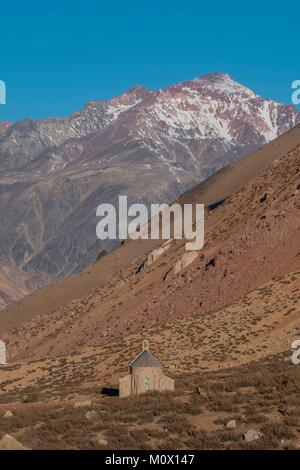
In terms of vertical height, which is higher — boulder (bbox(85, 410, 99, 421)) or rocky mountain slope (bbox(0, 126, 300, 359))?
rocky mountain slope (bbox(0, 126, 300, 359))

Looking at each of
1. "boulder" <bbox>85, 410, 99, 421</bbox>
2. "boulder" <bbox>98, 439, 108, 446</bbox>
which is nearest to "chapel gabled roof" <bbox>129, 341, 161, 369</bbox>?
"boulder" <bbox>85, 410, 99, 421</bbox>

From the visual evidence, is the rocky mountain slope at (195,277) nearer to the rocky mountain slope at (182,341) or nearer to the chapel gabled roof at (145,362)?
the rocky mountain slope at (182,341)

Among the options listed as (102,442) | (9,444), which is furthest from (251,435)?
(9,444)

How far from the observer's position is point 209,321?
58.2m

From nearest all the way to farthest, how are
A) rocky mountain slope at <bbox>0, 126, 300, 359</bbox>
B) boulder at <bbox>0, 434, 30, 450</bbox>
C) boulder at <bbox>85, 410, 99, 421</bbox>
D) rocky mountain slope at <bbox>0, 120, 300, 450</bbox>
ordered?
boulder at <bbox>0, 434, 30, 450</bbox>
rocky mountain slope at <bbox>0, 120, 300, 450</bbox>
boulder at <bbox>85, 410, 99, 421</bbox>
rocky mountain slope at <bbox>0, 126, 300, 359</bbox>

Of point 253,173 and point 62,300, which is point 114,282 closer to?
point 62,300

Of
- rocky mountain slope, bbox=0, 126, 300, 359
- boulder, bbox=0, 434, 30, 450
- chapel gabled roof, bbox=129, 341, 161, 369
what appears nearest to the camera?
boulder, bbox=0, 434, 30, 450

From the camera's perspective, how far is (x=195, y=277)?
72.4 m

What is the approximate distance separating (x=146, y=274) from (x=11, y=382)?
29632mm

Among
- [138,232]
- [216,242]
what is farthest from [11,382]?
[138,232]

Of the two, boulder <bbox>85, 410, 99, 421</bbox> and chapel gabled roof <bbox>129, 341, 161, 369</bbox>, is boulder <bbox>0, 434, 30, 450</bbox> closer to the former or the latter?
boulder <bbox>85, 410, 99, 421</bbox>

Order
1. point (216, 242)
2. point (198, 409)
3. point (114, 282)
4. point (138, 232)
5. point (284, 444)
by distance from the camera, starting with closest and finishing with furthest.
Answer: point (284, 444)
point (198, 409)
point (216, 242)
point (114, 282)
point (138, 232)

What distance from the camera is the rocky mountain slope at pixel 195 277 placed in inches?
2657

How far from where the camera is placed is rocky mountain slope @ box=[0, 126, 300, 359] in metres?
67.5
